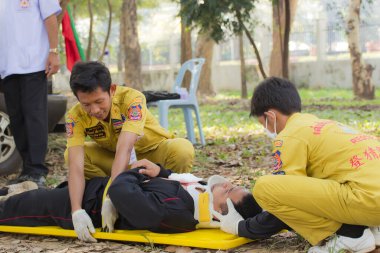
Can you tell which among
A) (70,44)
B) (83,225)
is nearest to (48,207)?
(83,225)

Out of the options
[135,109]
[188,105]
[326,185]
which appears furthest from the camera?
[188,105]

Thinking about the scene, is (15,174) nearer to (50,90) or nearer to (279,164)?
(50,90)

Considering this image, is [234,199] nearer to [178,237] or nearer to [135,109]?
[178,237]

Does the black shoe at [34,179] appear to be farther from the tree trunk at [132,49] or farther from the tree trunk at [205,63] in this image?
the tree trunk at [205,63]

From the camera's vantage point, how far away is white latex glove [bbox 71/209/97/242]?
3814mm

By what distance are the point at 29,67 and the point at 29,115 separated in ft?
1.14

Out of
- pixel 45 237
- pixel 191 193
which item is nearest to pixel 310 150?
pixel 191 193

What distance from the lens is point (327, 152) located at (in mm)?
3309

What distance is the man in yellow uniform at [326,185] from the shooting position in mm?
3213

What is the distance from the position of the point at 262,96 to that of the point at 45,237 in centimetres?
150

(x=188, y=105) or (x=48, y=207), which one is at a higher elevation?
(x=188, y=105)

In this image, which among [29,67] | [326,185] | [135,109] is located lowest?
[326,185]

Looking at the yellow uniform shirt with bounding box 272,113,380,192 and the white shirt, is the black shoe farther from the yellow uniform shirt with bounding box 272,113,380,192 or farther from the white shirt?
the yellow uniform shirt with bounding box 272,113,380,192

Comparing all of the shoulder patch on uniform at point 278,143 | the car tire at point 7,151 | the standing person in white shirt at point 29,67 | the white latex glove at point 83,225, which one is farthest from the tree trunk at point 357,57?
the shoulder patch on uniform at point 278,143
